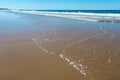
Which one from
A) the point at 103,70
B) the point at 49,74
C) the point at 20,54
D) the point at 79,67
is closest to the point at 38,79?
the point at 49,74

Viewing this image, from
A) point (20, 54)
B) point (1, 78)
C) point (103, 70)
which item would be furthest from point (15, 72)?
point (103, 70)

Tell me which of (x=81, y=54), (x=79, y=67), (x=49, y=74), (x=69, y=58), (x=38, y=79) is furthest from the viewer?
(x=81, y=54)

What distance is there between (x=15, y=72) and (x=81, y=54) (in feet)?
9.26

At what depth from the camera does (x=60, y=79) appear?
4566 millimetres

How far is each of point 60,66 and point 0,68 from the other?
76.0 inches

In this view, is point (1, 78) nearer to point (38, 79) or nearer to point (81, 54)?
point (38, 79)

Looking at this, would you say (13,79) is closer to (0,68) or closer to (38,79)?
(38,79)

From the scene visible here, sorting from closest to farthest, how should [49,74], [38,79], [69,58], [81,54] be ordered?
[38,79]
[49,74]
[69,58]
[81,54]

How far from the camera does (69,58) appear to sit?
20.7 feet

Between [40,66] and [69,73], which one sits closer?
[69,73]

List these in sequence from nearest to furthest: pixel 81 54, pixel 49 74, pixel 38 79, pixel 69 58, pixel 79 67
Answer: pixel 38 79
pixel 49 74
pixel 79 67
pixel 69 58
pixel 81 54

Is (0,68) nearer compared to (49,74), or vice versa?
(49,74)

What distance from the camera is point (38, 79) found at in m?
4.53

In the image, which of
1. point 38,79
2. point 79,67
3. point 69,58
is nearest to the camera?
point 38,79
